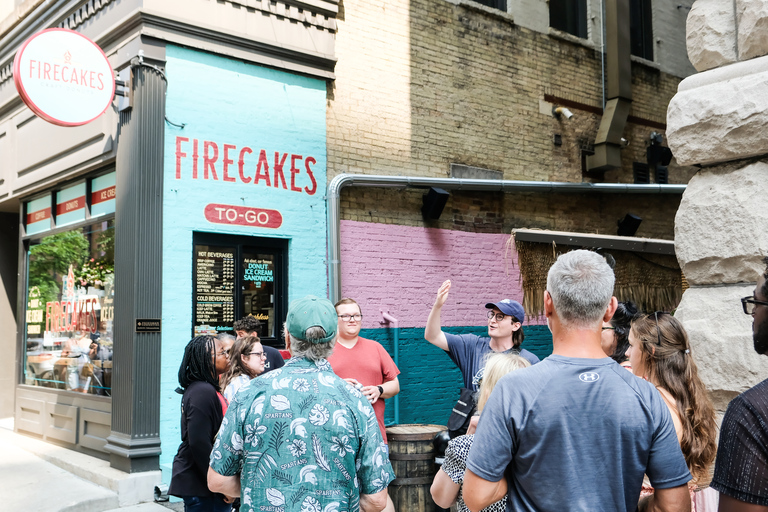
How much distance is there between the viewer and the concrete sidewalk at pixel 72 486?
6562 millimetres

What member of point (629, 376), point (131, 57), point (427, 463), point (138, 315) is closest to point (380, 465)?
point (629, 376)

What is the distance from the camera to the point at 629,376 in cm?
208

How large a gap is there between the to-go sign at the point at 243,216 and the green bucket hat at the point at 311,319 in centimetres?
510

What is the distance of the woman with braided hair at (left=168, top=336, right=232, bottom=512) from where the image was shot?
3.87 m

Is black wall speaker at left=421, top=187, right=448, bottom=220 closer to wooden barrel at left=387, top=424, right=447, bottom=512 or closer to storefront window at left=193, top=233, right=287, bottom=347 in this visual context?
storefront window at left=193, top=233, right=287, bottom=347

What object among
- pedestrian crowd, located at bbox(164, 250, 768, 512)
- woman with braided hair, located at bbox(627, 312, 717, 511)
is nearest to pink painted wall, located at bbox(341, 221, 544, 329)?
pedestrian crowd, located at bbox(164, 250, 768, 512)

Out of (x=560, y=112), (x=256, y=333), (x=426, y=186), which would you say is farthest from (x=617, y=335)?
(x=560, y=112)

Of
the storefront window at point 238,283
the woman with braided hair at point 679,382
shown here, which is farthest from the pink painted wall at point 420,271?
the woman with braided hair at point 679,382

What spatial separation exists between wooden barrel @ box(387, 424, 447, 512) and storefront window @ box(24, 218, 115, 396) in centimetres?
410

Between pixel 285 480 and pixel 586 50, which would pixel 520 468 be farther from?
pixel 586 50

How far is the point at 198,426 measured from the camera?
3.87 meters

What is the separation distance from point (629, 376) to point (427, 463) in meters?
3.60

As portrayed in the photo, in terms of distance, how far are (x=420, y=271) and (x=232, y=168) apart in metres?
3.12

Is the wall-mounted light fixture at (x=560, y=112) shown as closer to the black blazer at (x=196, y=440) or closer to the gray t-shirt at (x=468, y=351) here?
→ the gray t-shirt at (x=468, y=351)
